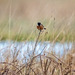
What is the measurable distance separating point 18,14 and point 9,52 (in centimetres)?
601

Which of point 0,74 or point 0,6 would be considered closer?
point 0,74

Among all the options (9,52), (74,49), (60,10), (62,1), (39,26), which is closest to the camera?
(39,26)

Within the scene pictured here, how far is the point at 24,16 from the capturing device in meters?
7.92

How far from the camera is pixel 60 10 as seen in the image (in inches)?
261

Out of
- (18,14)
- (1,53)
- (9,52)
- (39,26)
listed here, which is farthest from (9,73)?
(18,14)

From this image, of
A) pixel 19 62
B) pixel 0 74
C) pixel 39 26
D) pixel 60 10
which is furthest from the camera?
pixel 60 10

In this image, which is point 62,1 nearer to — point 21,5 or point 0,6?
point 21,5

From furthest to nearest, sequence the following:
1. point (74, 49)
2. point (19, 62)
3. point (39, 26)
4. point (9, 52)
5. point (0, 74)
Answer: point (74, 49) < point (9, 52) < point (19, 62) < point (0, 74) < point (39, 26)

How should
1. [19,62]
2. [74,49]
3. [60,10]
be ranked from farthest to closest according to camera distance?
1. [60,10]
2. [74,49]
3. [19,62]

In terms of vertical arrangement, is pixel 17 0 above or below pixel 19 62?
above

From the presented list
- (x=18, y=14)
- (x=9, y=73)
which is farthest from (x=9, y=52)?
(x=18, y=14)

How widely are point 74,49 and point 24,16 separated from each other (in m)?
6.09

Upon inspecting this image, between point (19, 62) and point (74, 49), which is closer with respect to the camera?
point (19, 62)

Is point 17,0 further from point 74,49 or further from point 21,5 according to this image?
point 74,49
